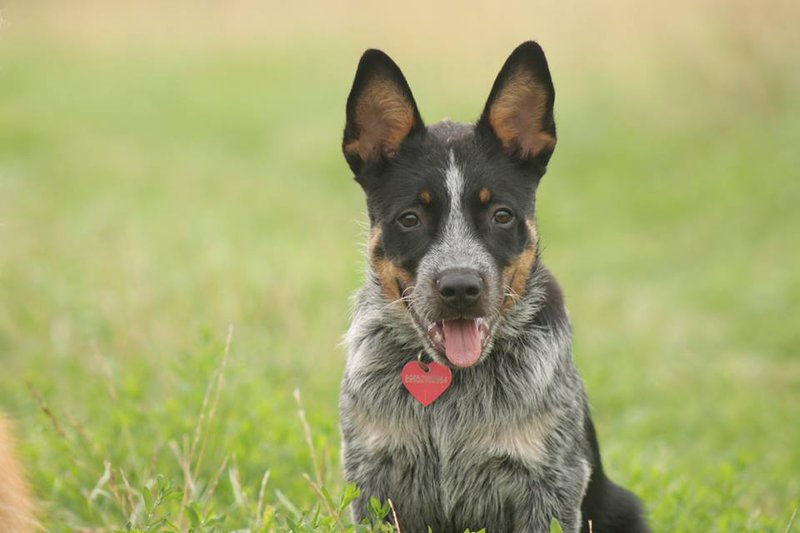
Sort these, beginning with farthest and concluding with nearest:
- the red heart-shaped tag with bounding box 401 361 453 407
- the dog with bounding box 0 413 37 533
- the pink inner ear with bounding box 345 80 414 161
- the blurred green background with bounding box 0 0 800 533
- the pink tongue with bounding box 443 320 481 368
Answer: the blurred green background with bounding box 0 0 800 533
the pink inner ear with bounding box 345 80 414 161
the red heart-shaped tag with bounding box 401 361 453 407
the pink tongue with bounding box 443 320 481 368
the dog with bounding box 0 413 37 533

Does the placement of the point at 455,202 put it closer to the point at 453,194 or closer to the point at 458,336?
the point at 453,194

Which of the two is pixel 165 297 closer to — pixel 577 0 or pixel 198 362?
pixel 198 362

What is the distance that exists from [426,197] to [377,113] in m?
0.42

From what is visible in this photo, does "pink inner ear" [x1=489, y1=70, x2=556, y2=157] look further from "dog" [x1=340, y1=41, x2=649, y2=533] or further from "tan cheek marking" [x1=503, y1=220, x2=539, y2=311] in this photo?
"tan cheek marking" [x1=503, y1=220, x2=539, y2=311]

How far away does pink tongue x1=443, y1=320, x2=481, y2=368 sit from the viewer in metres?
3.90

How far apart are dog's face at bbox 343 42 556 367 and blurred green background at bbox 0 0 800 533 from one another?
0.60 metres

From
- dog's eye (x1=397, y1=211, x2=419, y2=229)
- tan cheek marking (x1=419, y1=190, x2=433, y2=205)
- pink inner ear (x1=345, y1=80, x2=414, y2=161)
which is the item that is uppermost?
pink inner ear (x1=345, y1=80, x2=414, y2=161)

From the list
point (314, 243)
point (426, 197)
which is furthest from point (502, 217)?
point (314, 243)

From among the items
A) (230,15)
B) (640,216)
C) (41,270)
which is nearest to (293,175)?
(640,216)

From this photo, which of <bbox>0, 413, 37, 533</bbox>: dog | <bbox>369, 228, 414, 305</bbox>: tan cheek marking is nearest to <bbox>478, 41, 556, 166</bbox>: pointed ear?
<bbox>369, 228, 414, 305</bbox>: tan cheek marking

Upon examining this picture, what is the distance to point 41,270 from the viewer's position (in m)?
9.16

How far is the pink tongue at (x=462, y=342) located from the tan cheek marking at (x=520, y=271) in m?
0.20

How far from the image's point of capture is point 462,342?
13.0 ft

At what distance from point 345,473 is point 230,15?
19.5m
